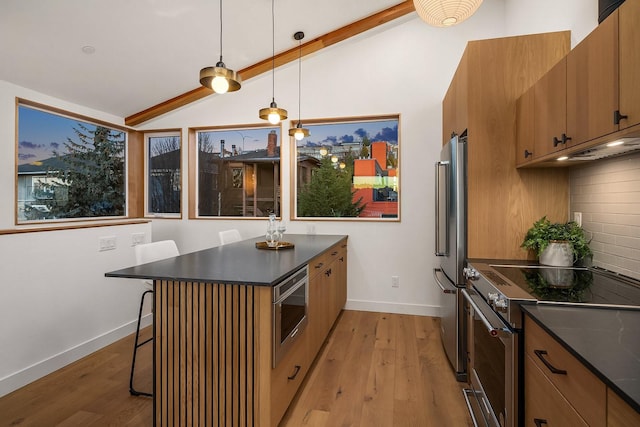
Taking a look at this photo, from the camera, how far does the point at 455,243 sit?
2461mm

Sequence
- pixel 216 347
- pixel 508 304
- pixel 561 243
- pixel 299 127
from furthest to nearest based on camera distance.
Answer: pixel 299 127, pixel 561 243, pixel 216 347, pixel 508 304

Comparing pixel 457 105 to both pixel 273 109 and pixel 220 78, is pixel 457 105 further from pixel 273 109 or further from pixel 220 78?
pixel 220 78

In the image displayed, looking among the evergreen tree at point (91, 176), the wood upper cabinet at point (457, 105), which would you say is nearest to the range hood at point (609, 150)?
the wood upper cabinet at point (457, 105)

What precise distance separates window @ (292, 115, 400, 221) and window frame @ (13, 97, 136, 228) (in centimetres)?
233

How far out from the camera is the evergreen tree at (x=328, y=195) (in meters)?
4.16

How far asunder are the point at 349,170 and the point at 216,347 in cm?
294

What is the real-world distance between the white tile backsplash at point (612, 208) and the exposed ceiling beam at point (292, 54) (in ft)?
8.49

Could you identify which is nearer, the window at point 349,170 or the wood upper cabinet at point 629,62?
the wood upper cabinet at point 629,62

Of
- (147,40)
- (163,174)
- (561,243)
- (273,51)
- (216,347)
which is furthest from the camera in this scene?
(163,174)

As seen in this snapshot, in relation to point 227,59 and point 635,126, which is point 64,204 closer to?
point 227,59

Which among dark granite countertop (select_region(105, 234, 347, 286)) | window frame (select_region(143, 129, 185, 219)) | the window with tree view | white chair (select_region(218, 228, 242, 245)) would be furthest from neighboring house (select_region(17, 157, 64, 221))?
dark granite countertop (select_region(105, 234, 347, 286))

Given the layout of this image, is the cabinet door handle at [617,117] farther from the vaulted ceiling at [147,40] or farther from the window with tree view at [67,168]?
the window with tree view at [67,168]

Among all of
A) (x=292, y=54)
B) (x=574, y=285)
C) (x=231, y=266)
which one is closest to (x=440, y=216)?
(x=574, y=285)

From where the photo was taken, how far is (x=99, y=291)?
122 inches
